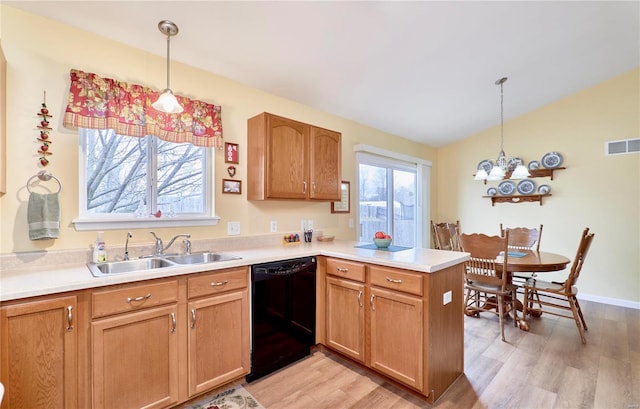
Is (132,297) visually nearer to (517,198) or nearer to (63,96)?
(63,96)

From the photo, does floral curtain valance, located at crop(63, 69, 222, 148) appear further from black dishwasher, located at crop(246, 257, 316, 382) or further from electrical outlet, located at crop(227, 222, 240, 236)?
black dishwasher, located at crop(246, 257, 316, 382)

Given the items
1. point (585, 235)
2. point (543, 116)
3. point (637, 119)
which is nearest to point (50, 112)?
point (585, 235)

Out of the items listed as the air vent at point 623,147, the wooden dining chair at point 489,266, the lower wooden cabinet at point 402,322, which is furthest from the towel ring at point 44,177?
the air vent at point 623,147

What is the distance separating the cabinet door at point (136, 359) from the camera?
1.50m

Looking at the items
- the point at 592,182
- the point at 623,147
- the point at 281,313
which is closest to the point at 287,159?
the point at 281,313

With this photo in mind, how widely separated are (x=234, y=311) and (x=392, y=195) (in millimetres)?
3082

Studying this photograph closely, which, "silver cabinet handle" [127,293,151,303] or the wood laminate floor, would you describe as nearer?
"silver cabinet handle" [127,293,151,303]

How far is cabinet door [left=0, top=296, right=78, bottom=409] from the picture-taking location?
1.28 metres

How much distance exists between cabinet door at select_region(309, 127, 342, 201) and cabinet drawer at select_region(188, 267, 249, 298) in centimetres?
110

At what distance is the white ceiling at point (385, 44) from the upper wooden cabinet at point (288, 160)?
46 cm

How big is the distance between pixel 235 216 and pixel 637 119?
4918mm

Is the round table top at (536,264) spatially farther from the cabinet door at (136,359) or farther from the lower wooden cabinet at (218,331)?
the cabinet door at (136,359)

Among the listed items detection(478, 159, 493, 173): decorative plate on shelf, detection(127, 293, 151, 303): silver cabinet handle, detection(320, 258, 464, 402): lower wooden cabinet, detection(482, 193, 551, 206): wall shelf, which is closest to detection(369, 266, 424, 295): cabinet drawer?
detection(320, 258, 464, 402): lower wooden cabinet

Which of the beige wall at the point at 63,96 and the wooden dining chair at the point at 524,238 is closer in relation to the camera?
the beige wall at the point at 63,96
